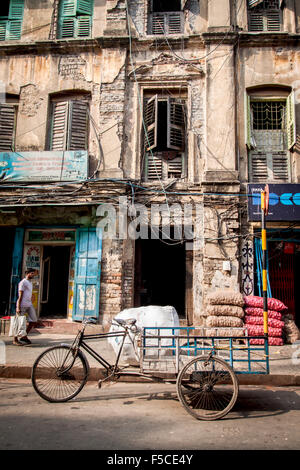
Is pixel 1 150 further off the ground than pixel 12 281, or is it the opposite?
pixel 1 150

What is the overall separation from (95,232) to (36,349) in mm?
3417

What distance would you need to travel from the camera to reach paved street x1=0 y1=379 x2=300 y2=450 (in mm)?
3059

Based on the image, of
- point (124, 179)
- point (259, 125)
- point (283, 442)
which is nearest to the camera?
point (283, 442)

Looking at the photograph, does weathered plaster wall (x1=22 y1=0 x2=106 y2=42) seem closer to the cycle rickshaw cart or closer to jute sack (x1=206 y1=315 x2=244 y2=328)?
jute sack (x1=206 y1=315 x2=244 y2=328)

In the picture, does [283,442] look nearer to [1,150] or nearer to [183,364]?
[183,364]

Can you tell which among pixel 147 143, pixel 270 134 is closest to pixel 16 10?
pixel 147 143

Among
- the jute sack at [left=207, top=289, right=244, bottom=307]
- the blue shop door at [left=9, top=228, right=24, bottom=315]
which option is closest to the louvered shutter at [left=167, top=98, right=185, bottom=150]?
the jute sack at [left=207, top=289, right=244, bottom=307]

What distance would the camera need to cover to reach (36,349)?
6824mm

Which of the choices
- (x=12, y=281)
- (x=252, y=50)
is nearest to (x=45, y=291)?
(x=12, y=281)

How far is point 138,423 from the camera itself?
11.6ft

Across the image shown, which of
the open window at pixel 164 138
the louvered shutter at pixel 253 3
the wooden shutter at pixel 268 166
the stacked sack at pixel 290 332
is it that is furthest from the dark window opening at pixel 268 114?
the stacked sack at pixel 290 332

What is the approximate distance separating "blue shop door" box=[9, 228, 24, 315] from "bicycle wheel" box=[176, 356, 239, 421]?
256 inches

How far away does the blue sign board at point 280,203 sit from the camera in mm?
8352

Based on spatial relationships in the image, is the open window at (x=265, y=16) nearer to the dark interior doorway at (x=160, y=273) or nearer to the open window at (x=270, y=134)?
the open window at (x=270, y=134)
